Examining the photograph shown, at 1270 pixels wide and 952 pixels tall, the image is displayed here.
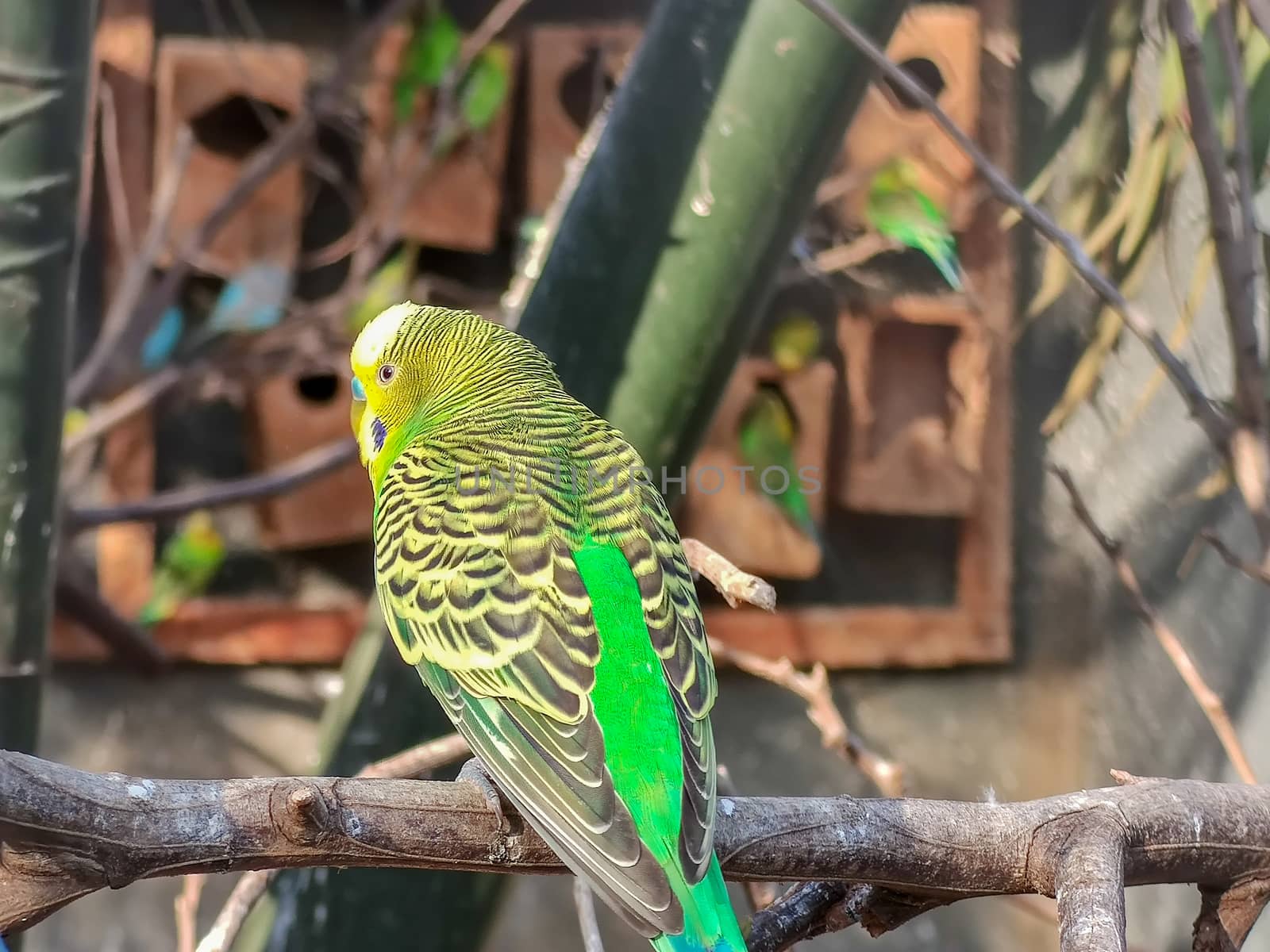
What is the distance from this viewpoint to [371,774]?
2.93 ft

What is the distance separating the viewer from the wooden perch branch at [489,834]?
58 centimetres

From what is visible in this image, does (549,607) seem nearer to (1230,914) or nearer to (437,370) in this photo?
(437,370)

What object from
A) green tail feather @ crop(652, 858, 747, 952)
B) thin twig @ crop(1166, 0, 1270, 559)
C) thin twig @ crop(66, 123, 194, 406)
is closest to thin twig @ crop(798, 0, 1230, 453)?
thin twig @ crop(1166, 0, 1270, 559)

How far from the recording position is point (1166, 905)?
1.88 meters

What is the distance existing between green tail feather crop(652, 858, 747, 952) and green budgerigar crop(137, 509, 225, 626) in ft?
4.55

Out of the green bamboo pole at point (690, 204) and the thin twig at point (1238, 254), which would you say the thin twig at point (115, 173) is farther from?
the thin twig at point (1238, 254)

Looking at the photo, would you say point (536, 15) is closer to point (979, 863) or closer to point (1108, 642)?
point (1108, 642)

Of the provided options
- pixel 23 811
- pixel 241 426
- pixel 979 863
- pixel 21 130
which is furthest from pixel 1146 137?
pixel 241 426

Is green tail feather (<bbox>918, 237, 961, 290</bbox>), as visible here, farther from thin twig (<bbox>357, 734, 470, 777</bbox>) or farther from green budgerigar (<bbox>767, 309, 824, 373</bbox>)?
thin twig (<bbox>357, 734, 470, 777</bbox>)

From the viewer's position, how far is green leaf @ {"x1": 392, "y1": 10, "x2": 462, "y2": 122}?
177 centimetres

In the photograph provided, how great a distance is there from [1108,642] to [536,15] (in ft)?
4.36

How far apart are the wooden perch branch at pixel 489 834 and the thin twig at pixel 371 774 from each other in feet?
0.64

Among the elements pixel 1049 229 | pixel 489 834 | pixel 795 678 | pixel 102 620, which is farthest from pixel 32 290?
pixel 102 620

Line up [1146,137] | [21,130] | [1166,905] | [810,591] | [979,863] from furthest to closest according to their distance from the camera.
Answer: [810,591]
[1166,905]
[1146,137]
[21,130]
[979,863]
